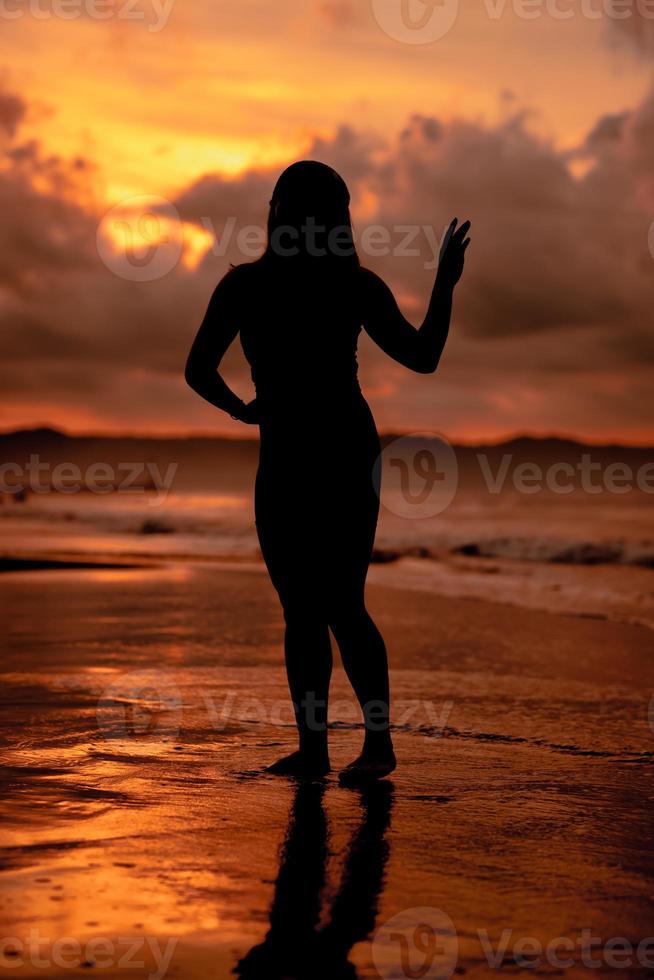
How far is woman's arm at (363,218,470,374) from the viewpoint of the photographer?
12.5 feet

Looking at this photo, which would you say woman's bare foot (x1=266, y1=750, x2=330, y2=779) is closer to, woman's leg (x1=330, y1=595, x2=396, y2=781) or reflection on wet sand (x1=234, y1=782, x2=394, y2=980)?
woman's leg (x1=330, y1=595, x2=396, y2=781)

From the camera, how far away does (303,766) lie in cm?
381

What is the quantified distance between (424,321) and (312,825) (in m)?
1.65

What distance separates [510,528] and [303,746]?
19194 millimetres

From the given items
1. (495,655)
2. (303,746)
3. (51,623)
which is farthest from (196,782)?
(51,623)

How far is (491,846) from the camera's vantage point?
3.00 m

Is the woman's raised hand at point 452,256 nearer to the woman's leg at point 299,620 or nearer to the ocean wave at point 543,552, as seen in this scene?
the woman's leg at point 299,620

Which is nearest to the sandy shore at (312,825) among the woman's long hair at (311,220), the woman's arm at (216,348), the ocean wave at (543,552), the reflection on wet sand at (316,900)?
the reflection on wet sand at (316,900)

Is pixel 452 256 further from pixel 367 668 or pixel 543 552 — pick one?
pixel 543 552

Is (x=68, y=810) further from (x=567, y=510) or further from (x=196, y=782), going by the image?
(x=567, y=510)

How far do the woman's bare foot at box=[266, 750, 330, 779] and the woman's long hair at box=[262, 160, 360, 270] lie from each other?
1.60 metres

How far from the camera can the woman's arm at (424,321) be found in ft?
12.5

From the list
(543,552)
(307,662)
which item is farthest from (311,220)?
(543,552)

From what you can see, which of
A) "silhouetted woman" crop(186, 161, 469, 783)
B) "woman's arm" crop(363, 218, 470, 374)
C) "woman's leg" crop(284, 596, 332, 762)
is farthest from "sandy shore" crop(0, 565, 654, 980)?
"woman's arm" crop(363, 218, 470, 374)
